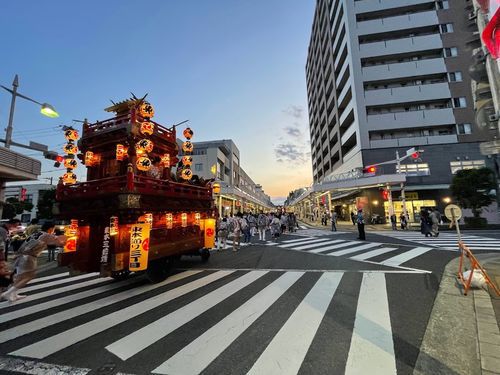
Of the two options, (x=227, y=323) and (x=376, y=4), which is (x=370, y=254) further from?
(x=376, y=4)

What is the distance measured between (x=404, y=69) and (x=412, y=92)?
3.37m

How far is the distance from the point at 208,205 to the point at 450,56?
3859cm

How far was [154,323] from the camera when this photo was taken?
4.21 m

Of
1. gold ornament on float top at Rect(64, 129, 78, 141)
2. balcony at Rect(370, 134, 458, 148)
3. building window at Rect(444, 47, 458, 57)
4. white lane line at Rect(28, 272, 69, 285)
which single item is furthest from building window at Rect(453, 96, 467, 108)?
white lane line at Rect(28, 272, 69, 285)

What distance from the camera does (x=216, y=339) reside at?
11.7ft

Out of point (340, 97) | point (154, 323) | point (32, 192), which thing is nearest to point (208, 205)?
point (154, 323)

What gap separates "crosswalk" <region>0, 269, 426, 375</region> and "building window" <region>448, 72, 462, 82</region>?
35.6 m

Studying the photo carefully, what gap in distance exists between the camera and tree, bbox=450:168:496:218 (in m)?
19.7

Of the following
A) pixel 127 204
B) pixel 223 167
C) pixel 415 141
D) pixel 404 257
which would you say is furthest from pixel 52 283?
pixel 223 167

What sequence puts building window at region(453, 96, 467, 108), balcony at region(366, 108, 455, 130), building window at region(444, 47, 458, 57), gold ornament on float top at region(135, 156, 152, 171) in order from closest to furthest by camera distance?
1. gold ornament on float top at region(135, 156, 152, 171)
2. building window at region(453, 96, 467, 108)
3. balcony at region(366, 108, 455, 130)
4. building window at region(444, 47, 458, 57)

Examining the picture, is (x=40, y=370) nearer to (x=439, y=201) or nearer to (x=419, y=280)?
(x=419, y=280)

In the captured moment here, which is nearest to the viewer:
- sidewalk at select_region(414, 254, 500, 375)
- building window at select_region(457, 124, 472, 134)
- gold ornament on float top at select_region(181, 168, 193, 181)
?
sidewalk at select_region(414, 254, 500, 375)

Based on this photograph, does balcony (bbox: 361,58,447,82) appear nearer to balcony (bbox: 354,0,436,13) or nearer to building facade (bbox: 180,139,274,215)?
balcony (bbox: 354,0,436,13)

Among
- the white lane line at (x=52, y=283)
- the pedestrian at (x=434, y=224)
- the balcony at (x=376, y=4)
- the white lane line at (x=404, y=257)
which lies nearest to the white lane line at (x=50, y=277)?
the white lane line at (x=52, y=283)
